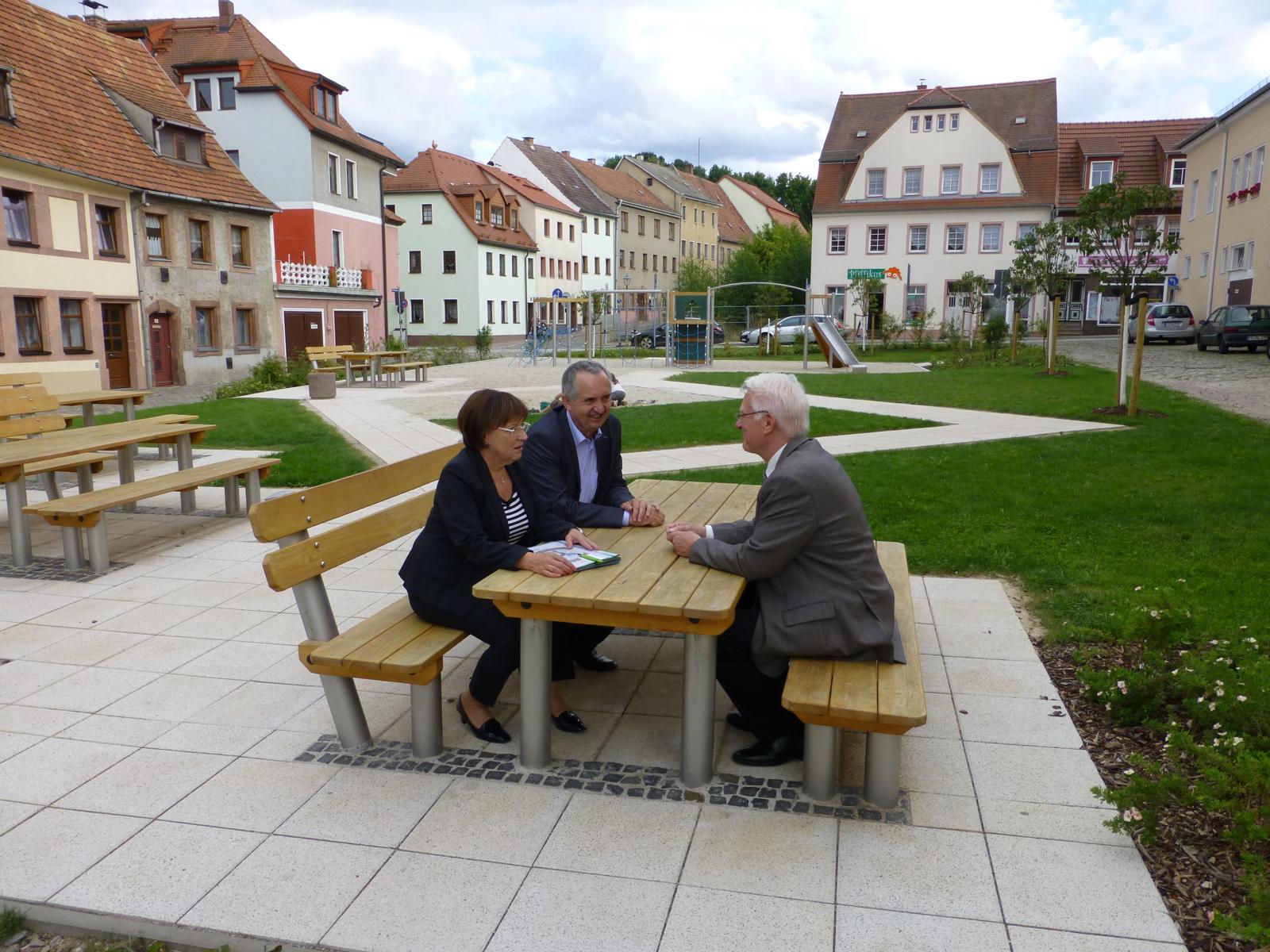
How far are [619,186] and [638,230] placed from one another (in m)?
3.42

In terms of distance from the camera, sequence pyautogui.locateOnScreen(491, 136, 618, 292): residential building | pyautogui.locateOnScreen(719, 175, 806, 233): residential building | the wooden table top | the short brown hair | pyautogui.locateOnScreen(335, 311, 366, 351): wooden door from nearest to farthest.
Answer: the wooden table top
the short brown hair
pyautogui.locateOnScreen(335, 311, 366, 351): wooden door
pyautogui.locateOnScreen(491, 136, 618, 292): residential building
pyautogui.locateOnScreen(719, 175, 806, 233): residential building

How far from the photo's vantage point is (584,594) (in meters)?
3.64

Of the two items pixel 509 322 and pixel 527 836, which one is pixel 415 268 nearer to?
pixel 509 322

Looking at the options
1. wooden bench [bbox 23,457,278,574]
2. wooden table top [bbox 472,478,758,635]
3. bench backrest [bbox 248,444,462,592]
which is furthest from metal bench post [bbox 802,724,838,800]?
wooden bench [bbox 23,457,278,574]

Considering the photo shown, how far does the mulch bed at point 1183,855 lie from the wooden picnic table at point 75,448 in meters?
6.87

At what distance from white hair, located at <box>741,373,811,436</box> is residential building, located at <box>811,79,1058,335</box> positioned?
4611 cm

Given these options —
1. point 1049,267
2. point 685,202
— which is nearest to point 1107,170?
point 1049,267

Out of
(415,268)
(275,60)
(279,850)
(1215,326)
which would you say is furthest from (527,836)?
(415,268)

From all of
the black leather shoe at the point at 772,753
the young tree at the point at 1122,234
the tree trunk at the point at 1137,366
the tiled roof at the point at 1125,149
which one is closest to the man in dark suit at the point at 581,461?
the black leather shoe at the point at 772,753

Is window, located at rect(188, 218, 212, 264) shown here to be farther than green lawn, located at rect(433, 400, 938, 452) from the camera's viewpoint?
Yes

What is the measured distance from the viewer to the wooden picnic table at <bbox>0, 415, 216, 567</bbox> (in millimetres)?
7094

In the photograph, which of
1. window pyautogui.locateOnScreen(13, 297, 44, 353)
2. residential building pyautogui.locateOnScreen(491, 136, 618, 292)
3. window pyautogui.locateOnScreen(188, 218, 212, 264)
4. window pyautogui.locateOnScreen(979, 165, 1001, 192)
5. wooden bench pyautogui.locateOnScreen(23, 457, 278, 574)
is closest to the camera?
wooden bench pyautogui.locateOnScreen(23, 457, 278, 574)

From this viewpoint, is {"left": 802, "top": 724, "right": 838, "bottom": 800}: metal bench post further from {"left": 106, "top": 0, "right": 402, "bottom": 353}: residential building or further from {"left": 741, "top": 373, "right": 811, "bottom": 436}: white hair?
{"left": 106, "top": 0, "right": 402, "bottom": 353}: residential building

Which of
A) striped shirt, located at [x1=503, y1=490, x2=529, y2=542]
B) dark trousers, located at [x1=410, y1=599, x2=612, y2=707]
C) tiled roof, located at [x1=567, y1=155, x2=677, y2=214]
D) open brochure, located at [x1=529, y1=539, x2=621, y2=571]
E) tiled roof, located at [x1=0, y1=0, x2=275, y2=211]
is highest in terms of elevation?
tiled roof, located at [x1=567, y1=155, x2=677, y2=214]
